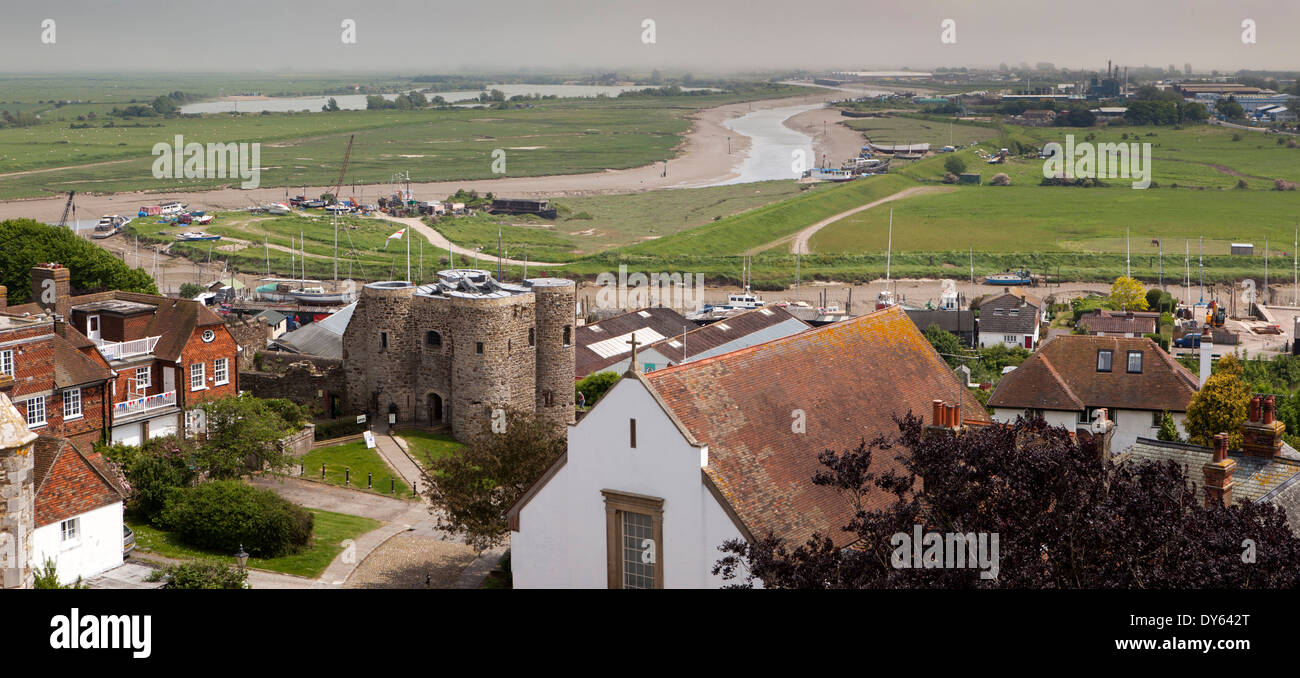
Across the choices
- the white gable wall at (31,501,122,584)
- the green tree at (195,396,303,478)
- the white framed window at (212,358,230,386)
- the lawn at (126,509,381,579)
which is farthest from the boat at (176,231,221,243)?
the white gable wall at (31,501,122,584)

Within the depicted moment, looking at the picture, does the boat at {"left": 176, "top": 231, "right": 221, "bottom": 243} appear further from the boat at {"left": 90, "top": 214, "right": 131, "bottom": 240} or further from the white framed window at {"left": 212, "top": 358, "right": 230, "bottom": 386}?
the white framed window at {"left": 212, "top": 358, "right": 230, "bottom": 386}

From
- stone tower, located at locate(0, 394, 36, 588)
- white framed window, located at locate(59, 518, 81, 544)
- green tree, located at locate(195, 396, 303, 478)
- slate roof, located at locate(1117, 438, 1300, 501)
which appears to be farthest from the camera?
green tree, located at locate(195, 396, 303, 478)

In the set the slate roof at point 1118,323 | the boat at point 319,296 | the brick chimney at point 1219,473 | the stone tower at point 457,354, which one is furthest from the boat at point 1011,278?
the brick chimney at point 1219,473

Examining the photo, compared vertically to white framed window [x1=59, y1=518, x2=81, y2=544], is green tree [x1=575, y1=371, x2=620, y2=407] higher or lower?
lower

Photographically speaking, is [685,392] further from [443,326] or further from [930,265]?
[930,265]

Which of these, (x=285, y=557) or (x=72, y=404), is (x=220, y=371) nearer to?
(x=72, y=404)

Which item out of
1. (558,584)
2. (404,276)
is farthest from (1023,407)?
(404,276)
